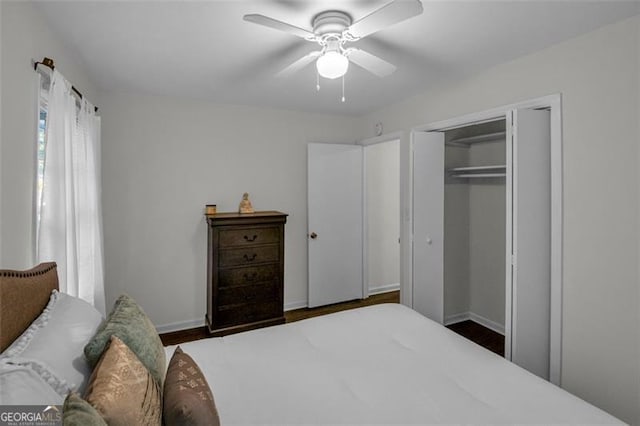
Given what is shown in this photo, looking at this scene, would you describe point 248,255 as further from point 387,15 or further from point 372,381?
point 387,15

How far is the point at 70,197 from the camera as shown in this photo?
1.87 metres

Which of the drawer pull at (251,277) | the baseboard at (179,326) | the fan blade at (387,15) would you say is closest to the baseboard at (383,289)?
the drawer pull at (251,277)

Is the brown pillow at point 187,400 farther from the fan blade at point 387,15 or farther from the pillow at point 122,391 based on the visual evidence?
the fan blade at point 387,15

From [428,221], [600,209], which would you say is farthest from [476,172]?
[600,209]

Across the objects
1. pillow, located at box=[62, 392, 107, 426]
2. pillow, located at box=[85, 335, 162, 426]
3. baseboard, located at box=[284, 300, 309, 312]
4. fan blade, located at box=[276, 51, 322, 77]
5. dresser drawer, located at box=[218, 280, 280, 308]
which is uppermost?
fan blade, located at box=[276, 51, 322, 77]

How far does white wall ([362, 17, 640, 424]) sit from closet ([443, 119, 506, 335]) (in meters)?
1.33

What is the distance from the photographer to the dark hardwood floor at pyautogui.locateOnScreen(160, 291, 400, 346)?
3357 millimetres

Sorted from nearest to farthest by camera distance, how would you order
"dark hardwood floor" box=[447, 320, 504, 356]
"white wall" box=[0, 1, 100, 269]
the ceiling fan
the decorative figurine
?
1. "white wall" box=[0, 1, 100, 269]
2. the ceiling fan
3. "dark hardwood floor" box=[447, 320, 504, 356]
4. the decorative figurine

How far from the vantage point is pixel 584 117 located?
2.07 metres

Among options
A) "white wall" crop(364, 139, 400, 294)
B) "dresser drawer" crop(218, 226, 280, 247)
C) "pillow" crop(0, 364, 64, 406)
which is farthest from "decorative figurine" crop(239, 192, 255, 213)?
"pillow" crop(0, 364, 64, 406)

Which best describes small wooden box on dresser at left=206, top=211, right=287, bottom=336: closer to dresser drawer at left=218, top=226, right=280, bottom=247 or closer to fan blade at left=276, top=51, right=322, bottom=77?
dresser drawer at left=218, top=226, right=280, bottom=247

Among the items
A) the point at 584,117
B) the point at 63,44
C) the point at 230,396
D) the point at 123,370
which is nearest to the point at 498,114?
the point at 584,117

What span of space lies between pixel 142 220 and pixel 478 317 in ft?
12.7

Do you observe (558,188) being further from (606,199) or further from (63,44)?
(63,44)
